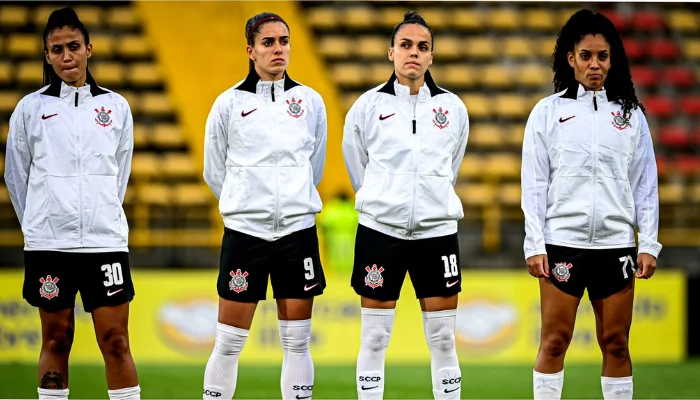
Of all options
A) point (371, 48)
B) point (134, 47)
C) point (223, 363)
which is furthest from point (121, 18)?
point (223, 363)

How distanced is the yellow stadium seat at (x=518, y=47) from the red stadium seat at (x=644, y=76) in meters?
1.50

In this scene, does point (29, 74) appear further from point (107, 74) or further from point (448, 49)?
point (448, 49)

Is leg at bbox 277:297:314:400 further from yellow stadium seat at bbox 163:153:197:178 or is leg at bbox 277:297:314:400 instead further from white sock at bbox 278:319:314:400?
yellow stadium seat at bbox 163:153:197:178

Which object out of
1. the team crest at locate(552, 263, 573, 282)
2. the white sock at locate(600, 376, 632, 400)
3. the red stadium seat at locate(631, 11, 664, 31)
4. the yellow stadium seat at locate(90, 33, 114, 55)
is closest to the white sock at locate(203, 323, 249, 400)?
the team crest at locate(552, 263, 573, 282)

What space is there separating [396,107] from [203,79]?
9.05m

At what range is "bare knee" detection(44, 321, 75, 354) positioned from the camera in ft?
15.6

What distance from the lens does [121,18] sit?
47.7ft

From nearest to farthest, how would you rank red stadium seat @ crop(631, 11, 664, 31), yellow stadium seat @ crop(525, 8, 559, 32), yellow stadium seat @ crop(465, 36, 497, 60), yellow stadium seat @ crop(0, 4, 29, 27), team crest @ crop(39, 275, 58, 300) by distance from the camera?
team crest @ crop(39, 275, 58, 300) < yellow stadium seat @ crop(0, 4, 29, 27) < red stadium seat @ crop(631, 11, 664, 31) < yellow stadium seat @ crop(465, 36, 497, 60) < yellow stadium seat @ crop(525, 8, 559, 32)

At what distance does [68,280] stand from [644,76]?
11258 mm

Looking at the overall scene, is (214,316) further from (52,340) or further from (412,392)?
(52,340)

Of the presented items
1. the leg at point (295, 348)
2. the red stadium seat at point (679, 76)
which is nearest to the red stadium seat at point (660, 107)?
the red stadium seat at point (679, 76)

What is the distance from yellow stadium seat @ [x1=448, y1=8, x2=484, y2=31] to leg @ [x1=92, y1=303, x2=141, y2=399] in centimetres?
1115

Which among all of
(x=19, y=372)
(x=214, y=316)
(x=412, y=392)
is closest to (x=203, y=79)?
(x=214, y=316)

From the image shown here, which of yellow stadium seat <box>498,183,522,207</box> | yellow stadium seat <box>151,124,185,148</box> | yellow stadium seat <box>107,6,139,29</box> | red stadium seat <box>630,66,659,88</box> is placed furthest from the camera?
yellow stadium seat <box>107,6,139,29</box>
